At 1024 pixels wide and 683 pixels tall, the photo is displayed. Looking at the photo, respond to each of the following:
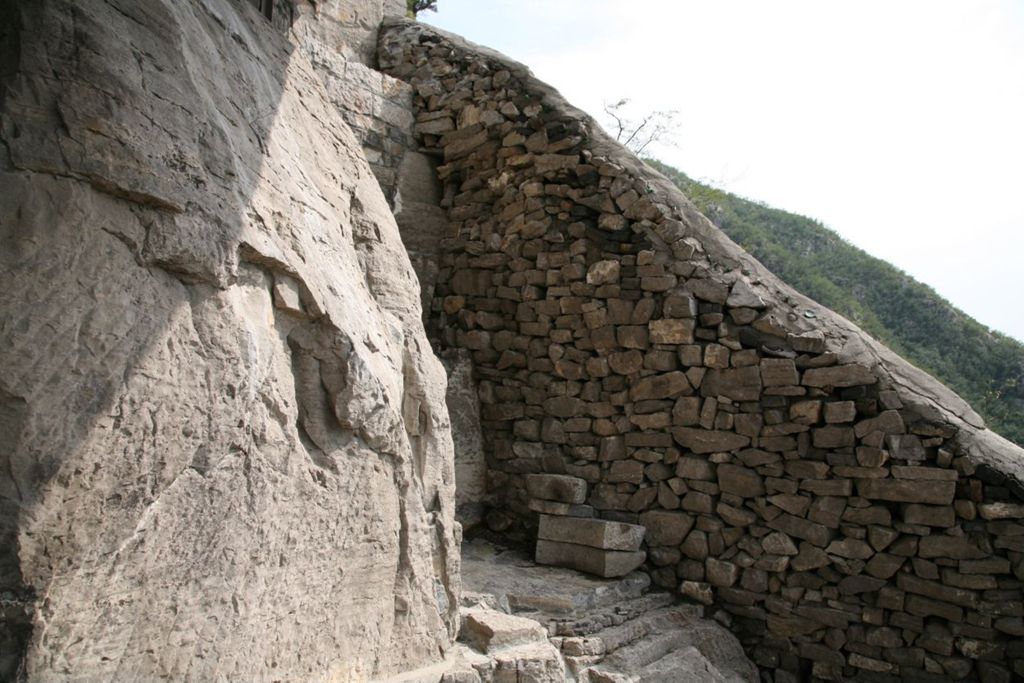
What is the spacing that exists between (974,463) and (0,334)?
185 inches

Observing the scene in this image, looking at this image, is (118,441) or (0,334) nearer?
(0,334)

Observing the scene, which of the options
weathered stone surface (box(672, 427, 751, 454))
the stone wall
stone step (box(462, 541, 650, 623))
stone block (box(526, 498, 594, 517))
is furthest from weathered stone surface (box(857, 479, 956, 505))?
stone block (box(526, 498, 594, 517))

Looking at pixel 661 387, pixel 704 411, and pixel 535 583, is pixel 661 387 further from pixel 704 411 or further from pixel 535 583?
pixel 535 583

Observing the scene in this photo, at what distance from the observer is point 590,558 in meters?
5.38

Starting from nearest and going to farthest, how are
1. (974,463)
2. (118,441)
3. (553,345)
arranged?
(118,441), (974,463), (553,345)

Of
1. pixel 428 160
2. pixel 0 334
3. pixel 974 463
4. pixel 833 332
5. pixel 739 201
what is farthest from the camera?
pixel 739 201

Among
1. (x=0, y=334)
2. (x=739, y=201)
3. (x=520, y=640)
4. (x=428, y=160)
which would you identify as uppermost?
(x=739, y=201)

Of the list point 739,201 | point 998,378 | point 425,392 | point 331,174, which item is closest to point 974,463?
point 425,392

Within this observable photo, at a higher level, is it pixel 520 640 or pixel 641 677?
pixel 520 640

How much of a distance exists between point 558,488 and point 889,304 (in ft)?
33.3

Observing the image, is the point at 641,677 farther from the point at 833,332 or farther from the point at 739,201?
the point at 739,201

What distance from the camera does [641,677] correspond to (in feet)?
14.1

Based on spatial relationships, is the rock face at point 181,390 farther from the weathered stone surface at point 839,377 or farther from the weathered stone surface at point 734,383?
the weathered stone surface at point 839,377

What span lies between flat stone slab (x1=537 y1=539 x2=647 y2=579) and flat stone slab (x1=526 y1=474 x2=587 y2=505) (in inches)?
11.9
